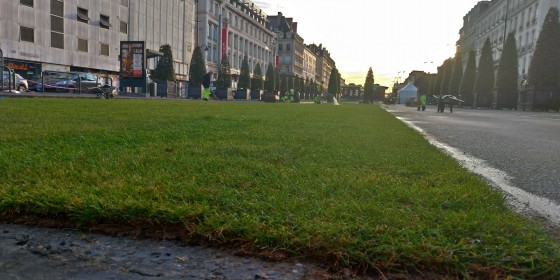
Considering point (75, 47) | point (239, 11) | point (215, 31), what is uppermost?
point (239, 11)

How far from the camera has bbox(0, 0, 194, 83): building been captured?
35.2 m

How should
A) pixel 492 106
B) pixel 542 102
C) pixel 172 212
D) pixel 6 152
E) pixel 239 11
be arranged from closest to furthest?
pixel 172 212 → pixel 6 152 → pixel 542 102 → pixel 492 106 → pixel 239 11

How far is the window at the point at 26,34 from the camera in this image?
35594mm

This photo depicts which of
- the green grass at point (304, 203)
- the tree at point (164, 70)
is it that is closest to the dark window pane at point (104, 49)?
the tree at point (164, 70)

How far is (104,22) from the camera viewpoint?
45.4 meters

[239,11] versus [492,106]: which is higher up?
[239,11]

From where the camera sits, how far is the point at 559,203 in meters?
2.80

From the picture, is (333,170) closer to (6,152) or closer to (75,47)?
(6,152)

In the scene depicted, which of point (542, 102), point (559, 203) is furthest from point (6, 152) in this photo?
point (542, 102)

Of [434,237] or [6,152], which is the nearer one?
[434,237]

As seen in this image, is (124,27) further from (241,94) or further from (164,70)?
(241,94)

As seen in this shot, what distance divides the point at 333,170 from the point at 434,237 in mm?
1631

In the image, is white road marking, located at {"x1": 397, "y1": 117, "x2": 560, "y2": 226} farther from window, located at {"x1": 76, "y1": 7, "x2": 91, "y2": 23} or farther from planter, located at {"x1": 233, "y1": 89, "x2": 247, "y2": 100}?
planter, located at {"x1": 233, "y1": 89, "x2": 247, "y2": 100}

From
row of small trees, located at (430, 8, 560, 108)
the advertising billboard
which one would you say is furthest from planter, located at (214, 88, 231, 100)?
→ row of small trees, located at (430, 8, 560, 108)
